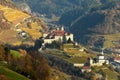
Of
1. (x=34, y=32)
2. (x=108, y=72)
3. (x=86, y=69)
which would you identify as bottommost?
(x=108, y=72)

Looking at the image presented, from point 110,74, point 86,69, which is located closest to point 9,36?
point 86,69

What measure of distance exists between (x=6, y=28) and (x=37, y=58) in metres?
132

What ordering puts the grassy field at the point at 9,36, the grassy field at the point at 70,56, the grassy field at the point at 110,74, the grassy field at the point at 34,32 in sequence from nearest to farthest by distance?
the grassy field at the point at 110,74 → the grassy field at the point at 70,56 → the grassy field at the point at 9,36 → the grassy field at the point at 34,32

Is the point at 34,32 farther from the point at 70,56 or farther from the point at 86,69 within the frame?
the point at 86,69

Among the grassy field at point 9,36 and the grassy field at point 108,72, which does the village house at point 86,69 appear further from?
the grassy field at point 9,36

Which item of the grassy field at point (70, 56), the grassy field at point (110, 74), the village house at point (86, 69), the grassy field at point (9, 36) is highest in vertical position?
the grassy field at point (9, 36)

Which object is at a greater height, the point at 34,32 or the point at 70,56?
the point at 34,32

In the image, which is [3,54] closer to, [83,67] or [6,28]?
[83,67]

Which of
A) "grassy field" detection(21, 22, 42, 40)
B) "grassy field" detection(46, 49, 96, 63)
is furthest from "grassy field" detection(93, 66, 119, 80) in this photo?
"grassy field" detection(21, 22, 42, 40)

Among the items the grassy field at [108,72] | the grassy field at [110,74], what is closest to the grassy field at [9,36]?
the grassy field at [108,72]

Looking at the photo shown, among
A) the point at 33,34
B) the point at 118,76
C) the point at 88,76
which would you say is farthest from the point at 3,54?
the point at 33,34

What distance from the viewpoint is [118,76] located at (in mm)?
127000

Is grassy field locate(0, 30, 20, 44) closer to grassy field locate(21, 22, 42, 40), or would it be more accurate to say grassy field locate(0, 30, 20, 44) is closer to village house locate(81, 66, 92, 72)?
grassy field locate(21, 22, 42, 40)

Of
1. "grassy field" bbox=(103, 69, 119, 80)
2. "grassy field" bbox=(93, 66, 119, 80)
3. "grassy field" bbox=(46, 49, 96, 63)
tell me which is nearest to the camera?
"grassy field" bbox=(103, 69, 119, 80)
